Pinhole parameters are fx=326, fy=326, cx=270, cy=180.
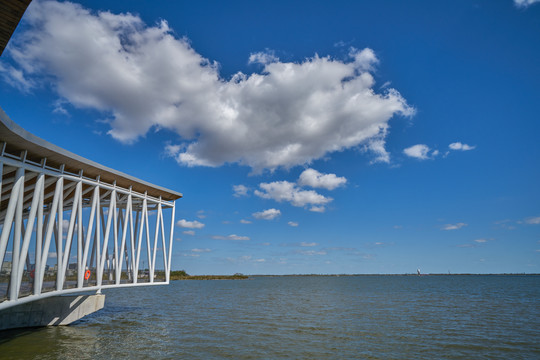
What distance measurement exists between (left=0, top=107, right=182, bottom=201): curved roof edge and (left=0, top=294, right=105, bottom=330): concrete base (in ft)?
29.8

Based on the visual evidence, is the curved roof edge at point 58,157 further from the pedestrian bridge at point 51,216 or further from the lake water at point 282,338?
the lake water at point 282,338

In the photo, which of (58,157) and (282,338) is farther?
(282,338)

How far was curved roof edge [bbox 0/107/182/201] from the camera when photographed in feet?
46.0

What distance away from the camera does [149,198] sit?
27.2 m

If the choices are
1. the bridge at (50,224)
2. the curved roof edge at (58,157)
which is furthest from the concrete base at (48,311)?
the curved roof edge at (58,157)

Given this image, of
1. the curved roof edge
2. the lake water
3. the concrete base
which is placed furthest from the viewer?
the concrete base

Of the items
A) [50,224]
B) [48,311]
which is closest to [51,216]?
[50,224]

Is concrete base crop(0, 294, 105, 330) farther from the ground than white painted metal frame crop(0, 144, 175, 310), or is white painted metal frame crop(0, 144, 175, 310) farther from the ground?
white painted metal frame crop(0, 144, 175, 310)

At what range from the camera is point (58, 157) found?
58.5 ft

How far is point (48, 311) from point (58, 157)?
39.3 ft

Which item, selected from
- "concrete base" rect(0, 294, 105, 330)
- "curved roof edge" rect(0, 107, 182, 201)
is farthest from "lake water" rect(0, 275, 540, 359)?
"curved roof edge" rect(0, 107, 182, 201)

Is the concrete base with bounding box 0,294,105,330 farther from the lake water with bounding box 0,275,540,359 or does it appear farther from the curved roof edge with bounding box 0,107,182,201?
the curved roof edge with bounding box 0,107,182,201

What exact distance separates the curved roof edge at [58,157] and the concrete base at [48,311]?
909 centimetres

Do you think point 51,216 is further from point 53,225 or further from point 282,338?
point 282,338
